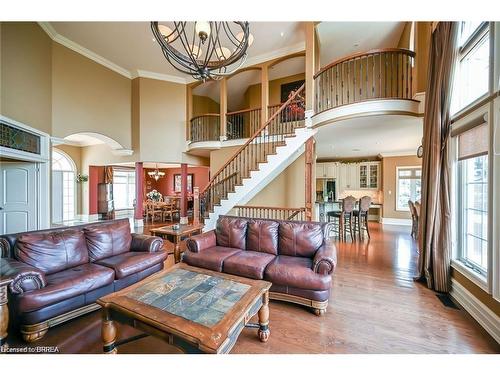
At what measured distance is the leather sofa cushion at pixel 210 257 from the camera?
2770mm

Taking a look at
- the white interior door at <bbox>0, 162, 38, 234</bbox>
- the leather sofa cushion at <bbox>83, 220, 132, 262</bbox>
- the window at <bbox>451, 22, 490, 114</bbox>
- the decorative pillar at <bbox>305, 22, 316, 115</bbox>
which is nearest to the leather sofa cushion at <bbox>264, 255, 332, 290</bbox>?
the leather sofa cushion at <bbox>83, 220, 132, 262</bbox>

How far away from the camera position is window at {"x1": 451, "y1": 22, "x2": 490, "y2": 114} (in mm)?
2309

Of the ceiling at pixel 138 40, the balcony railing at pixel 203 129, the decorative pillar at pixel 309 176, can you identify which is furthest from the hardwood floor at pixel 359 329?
the balcony railing at pixel 203 129

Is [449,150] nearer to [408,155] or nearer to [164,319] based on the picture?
[164,319]

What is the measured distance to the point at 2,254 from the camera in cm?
217

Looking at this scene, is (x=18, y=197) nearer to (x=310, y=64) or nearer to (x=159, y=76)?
(x=159, y=76)

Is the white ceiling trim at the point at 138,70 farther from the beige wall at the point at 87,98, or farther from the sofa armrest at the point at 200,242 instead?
the sofa armrest at the point at 200,242

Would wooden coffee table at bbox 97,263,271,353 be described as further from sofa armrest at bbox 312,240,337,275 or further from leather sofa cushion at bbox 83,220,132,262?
leather sofa cushion at bbox 83,220,132,262

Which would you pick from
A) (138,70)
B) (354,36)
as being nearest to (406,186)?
(354,36)

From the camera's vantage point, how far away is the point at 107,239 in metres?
2.89

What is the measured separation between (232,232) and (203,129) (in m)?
5.44

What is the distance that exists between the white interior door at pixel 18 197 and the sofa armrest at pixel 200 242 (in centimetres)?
347
